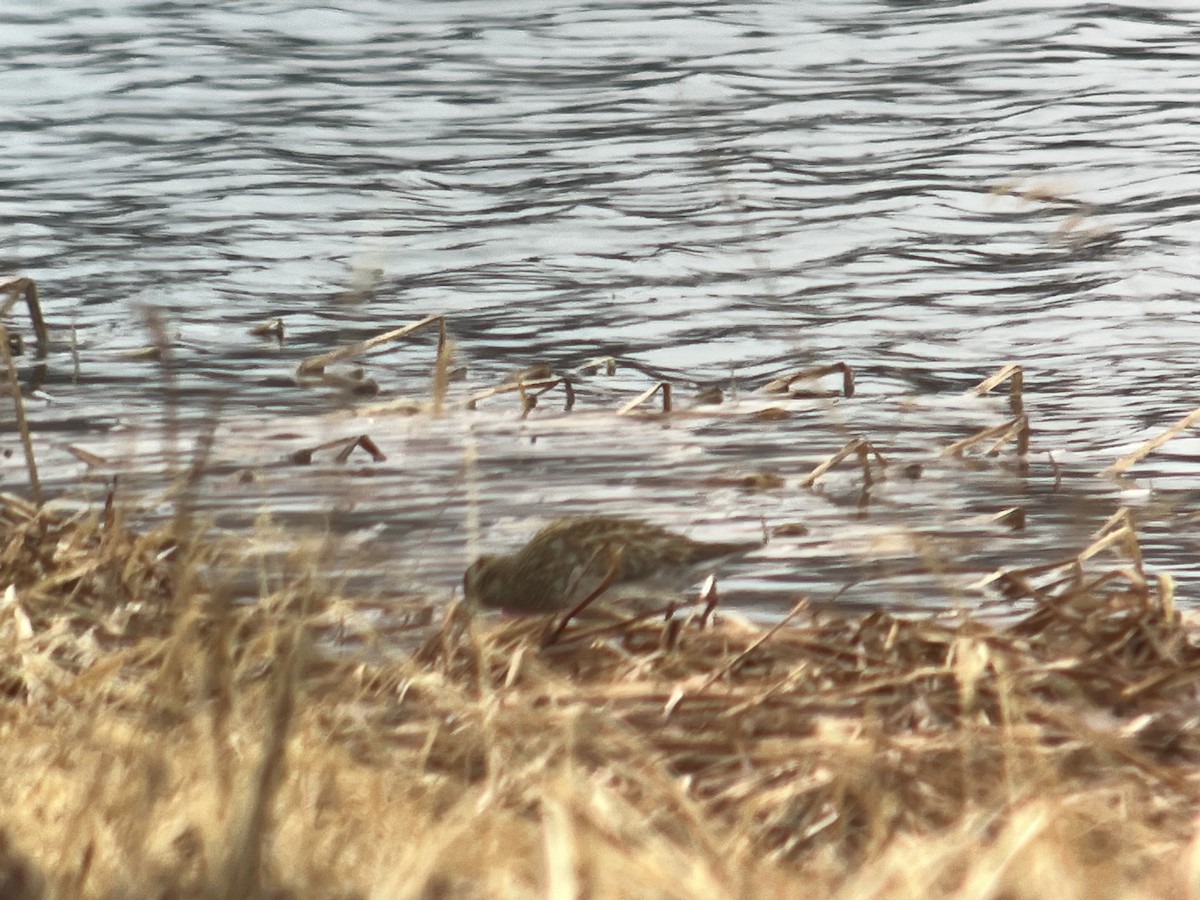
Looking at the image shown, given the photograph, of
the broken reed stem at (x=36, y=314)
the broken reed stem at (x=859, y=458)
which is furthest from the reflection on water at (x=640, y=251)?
the broken reed stem at (x=36, y=314)

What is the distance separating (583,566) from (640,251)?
4316 mm

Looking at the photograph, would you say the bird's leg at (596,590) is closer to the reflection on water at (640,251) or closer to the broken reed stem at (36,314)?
the reflection on water at (640,251)

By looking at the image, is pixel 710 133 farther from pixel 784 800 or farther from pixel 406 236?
pixel 406 236

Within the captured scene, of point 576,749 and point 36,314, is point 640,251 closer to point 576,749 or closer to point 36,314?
point 36,314

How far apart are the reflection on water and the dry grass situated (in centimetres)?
23

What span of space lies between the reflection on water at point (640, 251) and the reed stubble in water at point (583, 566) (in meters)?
0.23

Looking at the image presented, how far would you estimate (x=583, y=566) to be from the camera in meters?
3.08

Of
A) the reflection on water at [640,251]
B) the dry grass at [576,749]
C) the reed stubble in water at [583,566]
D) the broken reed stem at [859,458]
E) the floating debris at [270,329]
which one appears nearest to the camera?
the dry grass at [576,749]

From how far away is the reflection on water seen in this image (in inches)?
152

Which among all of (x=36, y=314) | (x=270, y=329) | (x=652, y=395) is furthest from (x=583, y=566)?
(x=270, y=329)

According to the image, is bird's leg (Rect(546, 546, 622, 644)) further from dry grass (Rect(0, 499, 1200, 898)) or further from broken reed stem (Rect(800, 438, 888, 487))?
broken reed stem (Rect(800, 438, 888, 487))

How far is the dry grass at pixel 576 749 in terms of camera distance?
1746 mm

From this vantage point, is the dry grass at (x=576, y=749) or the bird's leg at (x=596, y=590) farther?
the bird's leg at (x=596, y=590)

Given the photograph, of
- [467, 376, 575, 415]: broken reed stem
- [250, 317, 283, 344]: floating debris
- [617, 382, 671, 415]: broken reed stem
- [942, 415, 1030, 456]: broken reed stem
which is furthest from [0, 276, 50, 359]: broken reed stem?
[942, 415, 1030, 456]: broken reed stem
